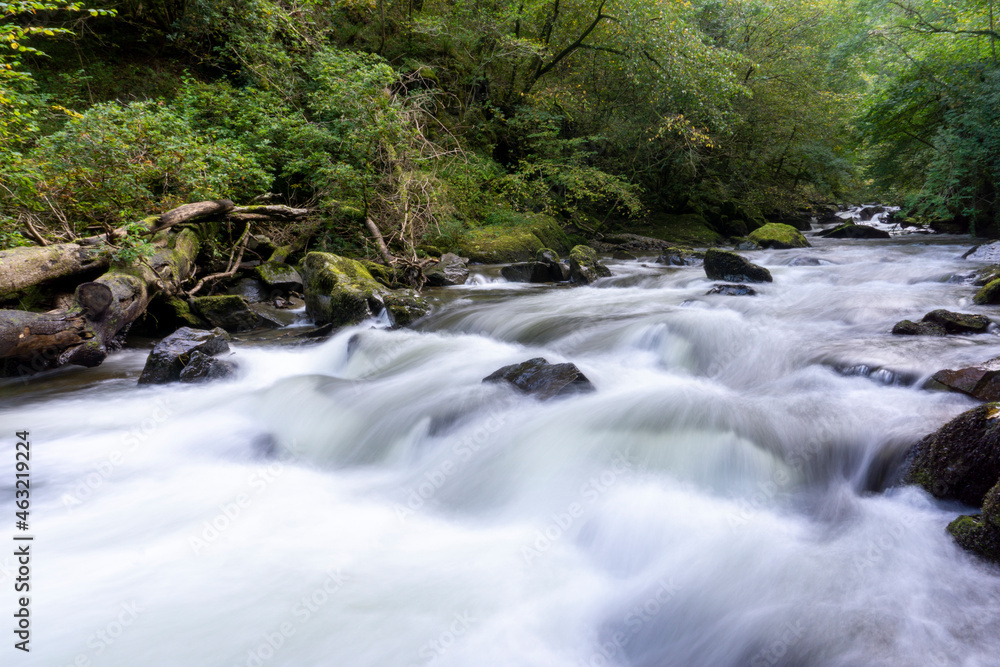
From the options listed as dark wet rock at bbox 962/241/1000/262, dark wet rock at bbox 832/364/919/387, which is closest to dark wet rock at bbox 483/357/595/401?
dark wet rock at bbox 832/364/919/387

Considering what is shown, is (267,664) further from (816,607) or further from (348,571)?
(816,607)

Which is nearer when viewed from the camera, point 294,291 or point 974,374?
point 974,374

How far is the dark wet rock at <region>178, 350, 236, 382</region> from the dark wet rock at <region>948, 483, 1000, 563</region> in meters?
5.97

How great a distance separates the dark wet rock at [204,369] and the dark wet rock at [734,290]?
669cm

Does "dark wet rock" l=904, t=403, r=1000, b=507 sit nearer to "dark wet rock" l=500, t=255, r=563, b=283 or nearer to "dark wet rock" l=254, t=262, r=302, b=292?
"dark wet rock" l=500, t=255, r=563, b=283

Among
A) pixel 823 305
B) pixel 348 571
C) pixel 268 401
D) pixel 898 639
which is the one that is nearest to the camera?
pixel 898 639

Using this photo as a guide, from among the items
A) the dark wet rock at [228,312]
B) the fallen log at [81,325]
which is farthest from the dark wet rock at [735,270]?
the fallen log at [81,325]

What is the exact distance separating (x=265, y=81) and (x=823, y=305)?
429 inches

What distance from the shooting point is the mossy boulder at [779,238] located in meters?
14.1

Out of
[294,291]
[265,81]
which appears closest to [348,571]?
[294,291]

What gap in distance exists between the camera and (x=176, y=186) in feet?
24.6

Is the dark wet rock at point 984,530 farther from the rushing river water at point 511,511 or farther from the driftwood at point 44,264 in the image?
the driftwood at point 44,264

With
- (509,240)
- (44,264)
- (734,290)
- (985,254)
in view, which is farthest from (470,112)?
(985,254)

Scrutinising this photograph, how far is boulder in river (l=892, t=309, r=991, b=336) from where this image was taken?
16.1 ft
